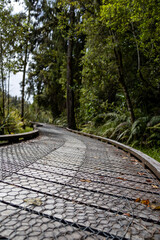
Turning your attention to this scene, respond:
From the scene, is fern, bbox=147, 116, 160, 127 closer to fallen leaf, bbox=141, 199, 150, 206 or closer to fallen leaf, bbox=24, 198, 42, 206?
fallen leaf, bbox=141, 199, 150, 206

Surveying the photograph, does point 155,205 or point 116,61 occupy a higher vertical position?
→ point 116,61

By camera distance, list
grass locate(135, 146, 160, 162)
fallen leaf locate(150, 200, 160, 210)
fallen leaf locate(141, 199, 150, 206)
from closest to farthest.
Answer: fallen leaf locate(150, 200, 160, 210) < fallen leaf locate(141, 199, 150, 206) < grass locate(135, 146, 160, 162)

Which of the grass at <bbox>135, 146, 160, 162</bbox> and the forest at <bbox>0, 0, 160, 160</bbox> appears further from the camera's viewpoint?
the forest at <bbox>0, 0, 160, 160</bbox>

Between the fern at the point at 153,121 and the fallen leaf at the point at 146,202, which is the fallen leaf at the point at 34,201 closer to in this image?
the fallen leaf at the point at 146,202

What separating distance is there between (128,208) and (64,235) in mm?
893

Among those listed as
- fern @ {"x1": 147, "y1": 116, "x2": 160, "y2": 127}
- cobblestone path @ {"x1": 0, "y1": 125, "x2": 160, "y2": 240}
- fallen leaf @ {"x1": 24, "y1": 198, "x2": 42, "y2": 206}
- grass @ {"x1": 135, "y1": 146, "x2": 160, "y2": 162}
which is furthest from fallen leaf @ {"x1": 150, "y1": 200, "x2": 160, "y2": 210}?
fern @ {"x1": 147, "y1": 116, "x2": 160, "y2": 127}

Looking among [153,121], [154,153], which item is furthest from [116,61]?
[154,153]

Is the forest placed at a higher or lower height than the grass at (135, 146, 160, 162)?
higher

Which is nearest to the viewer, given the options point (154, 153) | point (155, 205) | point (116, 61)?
point (155, 205)

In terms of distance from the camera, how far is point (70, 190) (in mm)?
2521

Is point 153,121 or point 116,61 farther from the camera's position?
point 116,61

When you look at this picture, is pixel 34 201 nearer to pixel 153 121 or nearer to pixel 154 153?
pixel 154 153

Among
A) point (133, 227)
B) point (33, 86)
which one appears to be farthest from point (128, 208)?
point (33, 86)

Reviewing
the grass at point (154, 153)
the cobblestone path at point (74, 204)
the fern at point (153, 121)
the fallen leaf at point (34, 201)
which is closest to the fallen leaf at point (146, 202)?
the cobblestone path at point (74, 204)
